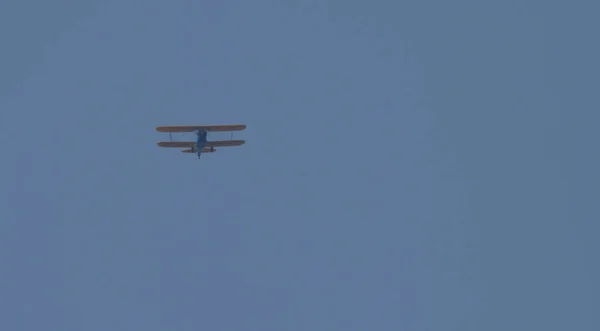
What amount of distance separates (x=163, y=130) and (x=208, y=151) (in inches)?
142

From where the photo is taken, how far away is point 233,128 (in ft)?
399

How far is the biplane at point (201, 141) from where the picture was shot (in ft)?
400

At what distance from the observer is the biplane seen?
4796 inches

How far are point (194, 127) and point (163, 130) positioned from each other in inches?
76.2

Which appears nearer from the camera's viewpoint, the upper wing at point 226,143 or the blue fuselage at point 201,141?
the blue fuselage at point 201,141

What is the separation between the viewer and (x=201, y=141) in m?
123

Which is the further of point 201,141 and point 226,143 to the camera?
point 226,143

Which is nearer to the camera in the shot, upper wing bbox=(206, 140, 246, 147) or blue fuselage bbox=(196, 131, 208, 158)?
blue fuselage bbox=(196, 131, 208, 158)

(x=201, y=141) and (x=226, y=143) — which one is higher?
(x=226, y=143)

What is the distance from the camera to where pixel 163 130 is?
122 metres

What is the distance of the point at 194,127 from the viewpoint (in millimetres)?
122562

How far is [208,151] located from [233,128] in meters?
3.46

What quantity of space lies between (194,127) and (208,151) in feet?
7.95
